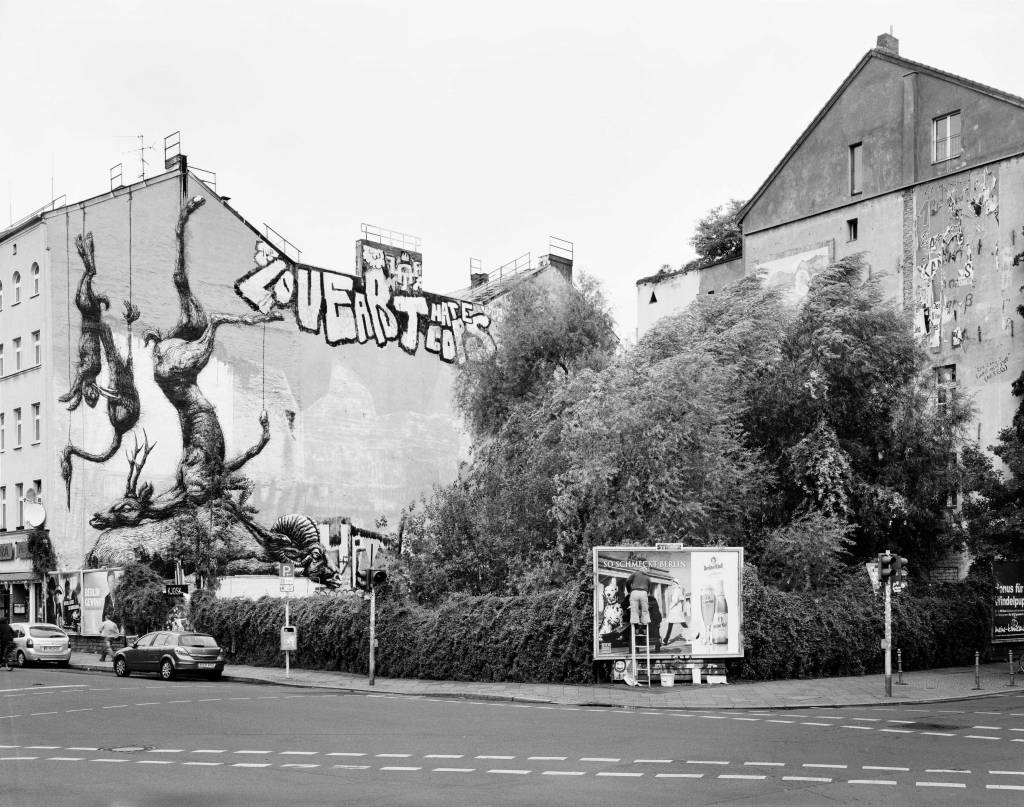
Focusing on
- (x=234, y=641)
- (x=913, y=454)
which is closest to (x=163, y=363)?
(x=234, y=641)

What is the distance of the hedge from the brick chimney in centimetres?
2201

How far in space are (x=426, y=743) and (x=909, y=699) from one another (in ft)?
39.5

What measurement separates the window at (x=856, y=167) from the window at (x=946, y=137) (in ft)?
9.62

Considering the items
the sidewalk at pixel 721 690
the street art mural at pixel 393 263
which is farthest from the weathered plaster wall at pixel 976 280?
the street art mural at pixel 393 263

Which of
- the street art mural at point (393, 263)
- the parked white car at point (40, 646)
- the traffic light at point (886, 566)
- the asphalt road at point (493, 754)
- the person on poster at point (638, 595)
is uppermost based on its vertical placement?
the street art mural at point (393, 263)

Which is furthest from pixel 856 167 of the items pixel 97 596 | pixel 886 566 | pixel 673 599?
pixel 97 596

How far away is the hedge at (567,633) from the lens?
27.8 meters

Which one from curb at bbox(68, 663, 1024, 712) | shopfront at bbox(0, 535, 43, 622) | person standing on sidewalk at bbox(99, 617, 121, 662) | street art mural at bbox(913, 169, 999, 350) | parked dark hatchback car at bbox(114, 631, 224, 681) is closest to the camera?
curb at bbox(68, 663, 1024, 712)

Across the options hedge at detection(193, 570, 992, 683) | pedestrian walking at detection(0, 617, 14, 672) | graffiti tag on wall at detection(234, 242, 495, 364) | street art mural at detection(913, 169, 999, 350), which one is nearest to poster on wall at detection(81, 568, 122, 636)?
pedestrian walking at detection(0, 617, 14, 672)

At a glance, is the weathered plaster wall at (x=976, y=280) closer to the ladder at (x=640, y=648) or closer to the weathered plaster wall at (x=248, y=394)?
the ladder at (x=640, y=648)

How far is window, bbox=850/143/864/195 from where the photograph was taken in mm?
43344

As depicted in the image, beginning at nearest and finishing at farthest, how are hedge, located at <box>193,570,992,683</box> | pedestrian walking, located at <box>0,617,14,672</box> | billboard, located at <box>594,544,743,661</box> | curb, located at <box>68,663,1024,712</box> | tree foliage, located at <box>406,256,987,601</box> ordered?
curb, located at <box>68,663,1024,712</box>
billboard, located at <box>594,544,743,661</box>
hedge, located at <box>193,570,992,683</box>
tree foliage, located at <box>406,256,987,601</box>
pedestrian walking, located at <box>0,617,14,672</box>

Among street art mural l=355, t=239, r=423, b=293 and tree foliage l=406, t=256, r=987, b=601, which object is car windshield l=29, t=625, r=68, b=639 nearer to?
tree foliage l=406, t=256, r=987, b=601

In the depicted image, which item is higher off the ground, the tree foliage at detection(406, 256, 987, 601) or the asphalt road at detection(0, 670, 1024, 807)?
the tree foliage at detection(406, 256, 987, 601)
